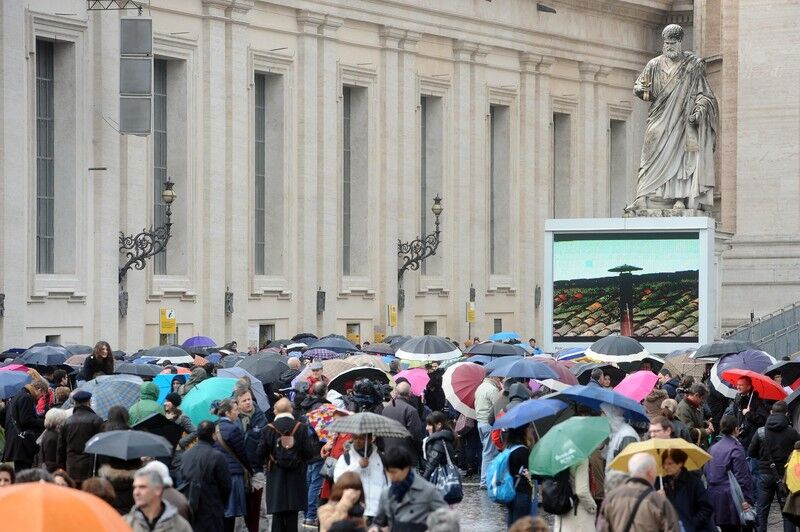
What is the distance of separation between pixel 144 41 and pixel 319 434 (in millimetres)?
20537

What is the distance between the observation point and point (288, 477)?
1811cm

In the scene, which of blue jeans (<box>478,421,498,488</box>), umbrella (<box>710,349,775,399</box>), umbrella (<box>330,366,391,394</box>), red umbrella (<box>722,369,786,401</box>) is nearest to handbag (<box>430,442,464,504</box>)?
red umbrella (<box>722,369,786,401</box>)

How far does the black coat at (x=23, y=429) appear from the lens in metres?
20.4

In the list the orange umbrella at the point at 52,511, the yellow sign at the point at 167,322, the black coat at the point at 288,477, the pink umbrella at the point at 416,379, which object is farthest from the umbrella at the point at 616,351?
the orange umbrella at the point at 52,511

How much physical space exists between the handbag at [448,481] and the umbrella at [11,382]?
20.8ft

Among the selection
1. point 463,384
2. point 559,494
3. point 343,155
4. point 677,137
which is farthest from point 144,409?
point 343,155

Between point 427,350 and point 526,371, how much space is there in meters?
5.29

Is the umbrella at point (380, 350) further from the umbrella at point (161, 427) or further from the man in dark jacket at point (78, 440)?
the man in dark jacket at point (78, 440)

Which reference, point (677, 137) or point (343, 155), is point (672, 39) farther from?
point (343, 155)

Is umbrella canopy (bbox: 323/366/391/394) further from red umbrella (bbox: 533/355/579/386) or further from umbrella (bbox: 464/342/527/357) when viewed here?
umbrella (bbox: 464/342/527/357)

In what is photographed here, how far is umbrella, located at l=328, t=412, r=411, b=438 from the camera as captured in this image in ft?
51.2

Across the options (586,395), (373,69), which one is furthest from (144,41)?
(586,395)

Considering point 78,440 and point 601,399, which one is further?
point 78,440

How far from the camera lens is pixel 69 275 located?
128 ft
